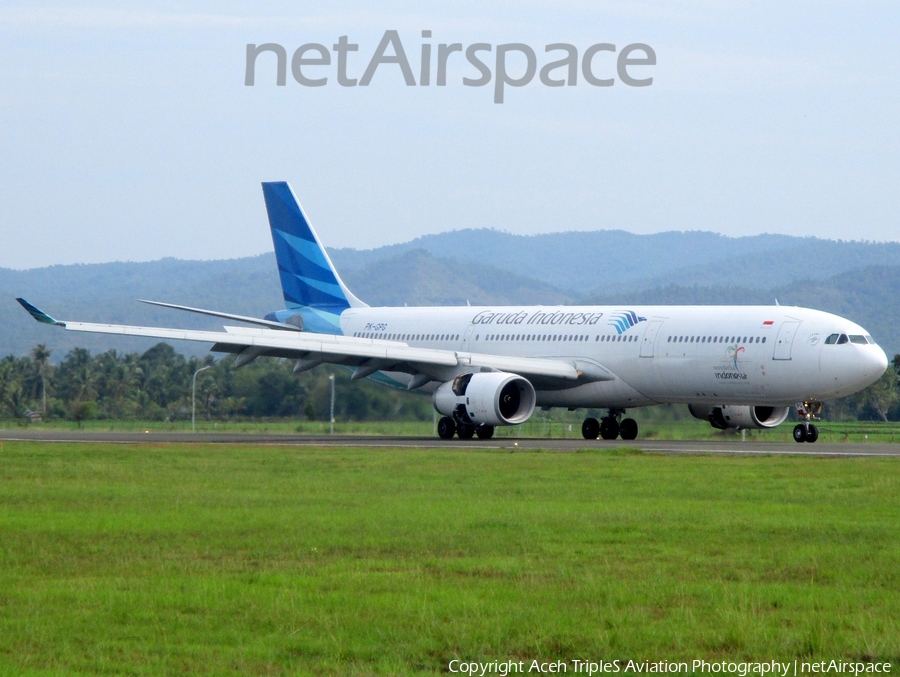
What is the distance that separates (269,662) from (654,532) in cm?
642

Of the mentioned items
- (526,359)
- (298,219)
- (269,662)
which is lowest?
(269,662)

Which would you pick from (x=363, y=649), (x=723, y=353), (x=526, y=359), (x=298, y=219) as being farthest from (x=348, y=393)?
(x=363, y=649)

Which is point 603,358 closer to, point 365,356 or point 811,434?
point 811,434

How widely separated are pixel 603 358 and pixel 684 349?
281 cm

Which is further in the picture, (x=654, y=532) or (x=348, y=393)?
(x=348, y=393)

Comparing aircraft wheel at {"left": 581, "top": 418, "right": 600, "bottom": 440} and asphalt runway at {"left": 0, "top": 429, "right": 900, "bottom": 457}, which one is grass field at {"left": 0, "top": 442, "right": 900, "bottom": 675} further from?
aircraft wheel at {"left": 581, "top": 418, "right": 600, "bottom": 440}

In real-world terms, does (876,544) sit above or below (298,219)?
below

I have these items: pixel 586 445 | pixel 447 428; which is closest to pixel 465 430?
pixel 447 428

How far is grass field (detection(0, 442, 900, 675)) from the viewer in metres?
8.37

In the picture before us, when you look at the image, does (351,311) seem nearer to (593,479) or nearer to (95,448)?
(95,448)

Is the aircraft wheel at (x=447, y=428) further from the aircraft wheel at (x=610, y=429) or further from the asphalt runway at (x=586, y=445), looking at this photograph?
the aircraft wheel at (x=610, y=429)

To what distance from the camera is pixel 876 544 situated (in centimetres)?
1272

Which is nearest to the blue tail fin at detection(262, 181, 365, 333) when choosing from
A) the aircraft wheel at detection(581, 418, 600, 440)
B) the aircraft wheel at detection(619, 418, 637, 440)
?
the aircraft wheel at detection(581, 418, 600, 440)

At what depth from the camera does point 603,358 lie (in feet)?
118
